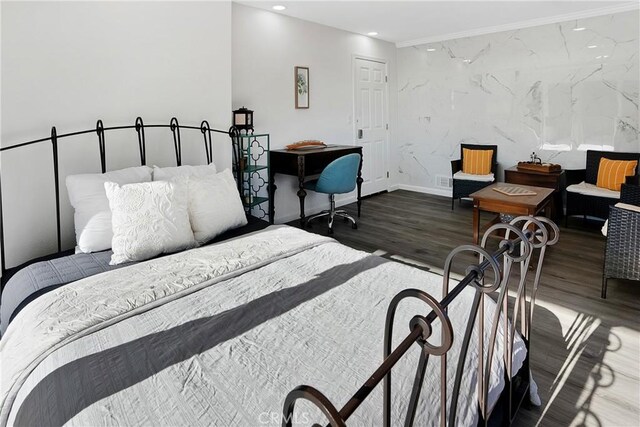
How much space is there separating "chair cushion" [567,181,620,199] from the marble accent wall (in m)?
0.58

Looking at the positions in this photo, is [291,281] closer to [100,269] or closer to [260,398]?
[260,398]

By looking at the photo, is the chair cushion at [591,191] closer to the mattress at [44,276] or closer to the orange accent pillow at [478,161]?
the orange accent pillow at [478,161]

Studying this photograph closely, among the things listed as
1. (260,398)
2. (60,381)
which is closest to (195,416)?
(260,398)

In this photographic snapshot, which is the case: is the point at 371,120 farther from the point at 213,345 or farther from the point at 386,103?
the point at 213,345

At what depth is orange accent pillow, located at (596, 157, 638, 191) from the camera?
4.43 meters

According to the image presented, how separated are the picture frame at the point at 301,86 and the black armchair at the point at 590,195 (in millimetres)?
3274

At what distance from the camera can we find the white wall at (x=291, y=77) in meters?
4.32

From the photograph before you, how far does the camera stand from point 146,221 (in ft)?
7.02

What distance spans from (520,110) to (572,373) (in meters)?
4.31

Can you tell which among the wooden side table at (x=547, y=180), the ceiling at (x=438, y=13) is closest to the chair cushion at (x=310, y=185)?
the ceiling at (x=438, y=13)

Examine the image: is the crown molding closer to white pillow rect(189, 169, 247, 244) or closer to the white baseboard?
the white baseboard

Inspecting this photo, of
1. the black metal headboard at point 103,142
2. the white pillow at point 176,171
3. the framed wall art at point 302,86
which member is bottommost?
the white pillow at point 176,171

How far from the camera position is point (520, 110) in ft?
18.1
